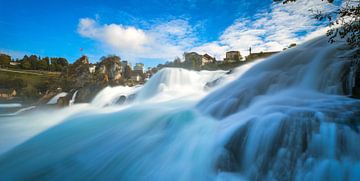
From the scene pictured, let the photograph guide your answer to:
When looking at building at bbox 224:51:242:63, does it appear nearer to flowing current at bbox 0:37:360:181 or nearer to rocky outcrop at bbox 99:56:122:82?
rocky outcrop at bbox 99:56:122:82

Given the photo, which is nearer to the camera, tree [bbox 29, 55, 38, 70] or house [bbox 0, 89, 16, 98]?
house [bbox 0, 89, 16, 98]

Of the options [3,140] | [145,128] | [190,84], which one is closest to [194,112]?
[145,128]

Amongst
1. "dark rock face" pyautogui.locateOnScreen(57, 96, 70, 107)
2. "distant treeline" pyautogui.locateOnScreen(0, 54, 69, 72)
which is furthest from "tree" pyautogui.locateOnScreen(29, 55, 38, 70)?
"dark rock face" pyautogui.locateOnScreen(57, 96, 70, 107)

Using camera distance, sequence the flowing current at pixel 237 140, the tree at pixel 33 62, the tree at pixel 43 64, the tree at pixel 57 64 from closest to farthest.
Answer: the flowing current at pixel 237 140 → the tree at pixel 33 62 → the tree at pixel 43 64 → the tree at pixel 57 64

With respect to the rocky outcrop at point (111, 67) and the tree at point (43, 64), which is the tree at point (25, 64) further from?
the rocky outcrop at point (111, 67)

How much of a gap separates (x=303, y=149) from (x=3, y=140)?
1293cm

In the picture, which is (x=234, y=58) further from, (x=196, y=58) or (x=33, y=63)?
Result: (x=33, y=63)

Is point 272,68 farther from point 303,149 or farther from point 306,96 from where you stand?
point 303,149

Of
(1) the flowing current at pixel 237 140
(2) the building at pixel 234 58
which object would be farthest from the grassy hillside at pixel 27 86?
(2) the building at pixel 234 58

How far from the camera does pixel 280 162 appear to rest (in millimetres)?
4223

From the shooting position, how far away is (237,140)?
535 centimetres

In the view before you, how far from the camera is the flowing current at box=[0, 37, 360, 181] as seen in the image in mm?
4133

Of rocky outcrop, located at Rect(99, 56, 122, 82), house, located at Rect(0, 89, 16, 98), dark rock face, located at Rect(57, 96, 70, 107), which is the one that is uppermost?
rocky outcrop, located at Rect(99, 56, 122, 82)

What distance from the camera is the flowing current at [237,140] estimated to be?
13.6 ft
